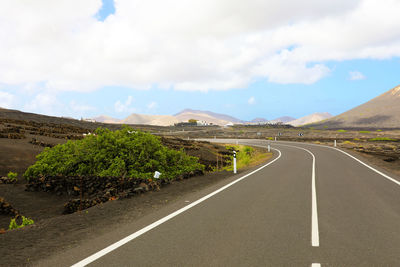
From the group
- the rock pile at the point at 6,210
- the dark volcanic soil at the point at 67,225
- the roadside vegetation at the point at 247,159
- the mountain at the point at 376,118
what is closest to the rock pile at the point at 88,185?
the dark volcanic soil at the point at 67,225

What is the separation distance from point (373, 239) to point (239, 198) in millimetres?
3898

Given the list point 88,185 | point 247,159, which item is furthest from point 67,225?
point 247,159

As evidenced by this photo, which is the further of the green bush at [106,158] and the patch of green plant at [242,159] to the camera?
the patch of green plant at [242,159]

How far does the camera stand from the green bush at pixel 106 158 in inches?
518

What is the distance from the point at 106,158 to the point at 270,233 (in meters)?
9.78

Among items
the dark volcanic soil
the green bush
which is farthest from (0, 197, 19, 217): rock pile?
the green bush

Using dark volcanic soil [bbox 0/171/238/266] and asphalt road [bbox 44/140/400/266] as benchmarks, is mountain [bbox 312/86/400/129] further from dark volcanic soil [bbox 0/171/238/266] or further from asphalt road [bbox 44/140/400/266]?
dark volcanic soil [bbox 0/171/238/266]

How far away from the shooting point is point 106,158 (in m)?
13.3

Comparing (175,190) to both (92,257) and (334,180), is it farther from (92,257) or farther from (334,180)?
(334,180)

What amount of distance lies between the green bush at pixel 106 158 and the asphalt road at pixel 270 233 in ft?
18.6

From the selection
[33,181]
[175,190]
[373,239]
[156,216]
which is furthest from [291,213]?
[33,181]

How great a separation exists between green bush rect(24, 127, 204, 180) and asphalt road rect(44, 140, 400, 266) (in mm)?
5683

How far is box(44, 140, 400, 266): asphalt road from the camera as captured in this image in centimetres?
419

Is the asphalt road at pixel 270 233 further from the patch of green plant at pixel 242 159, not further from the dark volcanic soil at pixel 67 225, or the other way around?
the patch of green plant at pixel 242 159
